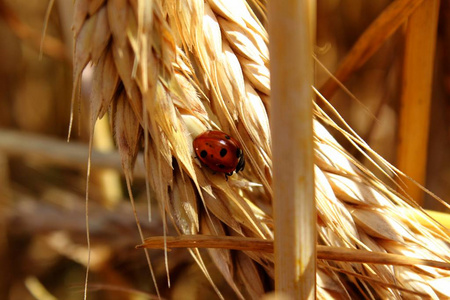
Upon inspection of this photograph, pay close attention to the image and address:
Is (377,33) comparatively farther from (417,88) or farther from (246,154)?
(246,154)

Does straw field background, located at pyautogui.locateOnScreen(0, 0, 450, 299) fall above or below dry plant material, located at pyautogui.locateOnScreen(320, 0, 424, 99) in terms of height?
below

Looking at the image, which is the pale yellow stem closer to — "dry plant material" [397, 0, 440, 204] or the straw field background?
the straw field background

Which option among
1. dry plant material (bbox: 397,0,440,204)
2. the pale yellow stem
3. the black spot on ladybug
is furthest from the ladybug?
dry plant material (bbox: 397,0,440,204)

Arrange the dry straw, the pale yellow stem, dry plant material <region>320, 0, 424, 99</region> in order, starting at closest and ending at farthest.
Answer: the pale yellow stem < the dry straw < dry plant material <region>320, 0, 424, 99</region>

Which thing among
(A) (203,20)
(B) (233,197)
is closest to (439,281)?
(B) (233,197)

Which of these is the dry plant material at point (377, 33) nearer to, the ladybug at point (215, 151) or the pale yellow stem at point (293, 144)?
the ladybug at point (215, 151)

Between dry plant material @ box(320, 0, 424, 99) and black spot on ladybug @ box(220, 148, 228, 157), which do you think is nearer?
black spot on ladybug @ box(220, 148, 228, 157)

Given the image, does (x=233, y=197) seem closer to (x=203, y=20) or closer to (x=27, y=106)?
(x=203, y=20)

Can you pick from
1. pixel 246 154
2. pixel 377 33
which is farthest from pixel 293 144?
pixel 377 33
